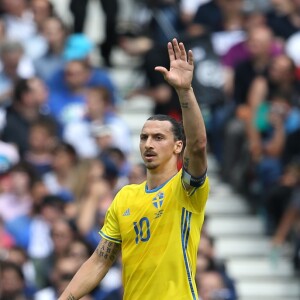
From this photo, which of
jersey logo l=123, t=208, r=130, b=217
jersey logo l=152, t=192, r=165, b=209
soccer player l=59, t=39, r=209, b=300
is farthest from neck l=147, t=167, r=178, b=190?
jersey logo l=123, t=208, r=130, b=217

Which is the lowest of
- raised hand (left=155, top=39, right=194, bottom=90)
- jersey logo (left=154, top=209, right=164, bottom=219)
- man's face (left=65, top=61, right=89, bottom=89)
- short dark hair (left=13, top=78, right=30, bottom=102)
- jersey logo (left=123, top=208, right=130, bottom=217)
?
jersey logo (left=154, top=209, right=164, bottom=219)

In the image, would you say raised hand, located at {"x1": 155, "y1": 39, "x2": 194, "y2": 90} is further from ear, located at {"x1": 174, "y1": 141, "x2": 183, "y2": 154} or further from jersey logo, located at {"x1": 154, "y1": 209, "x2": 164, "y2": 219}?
jersey logo, located at {"x1": 154, "y1": 209, "x2": 164, "y2": 219}

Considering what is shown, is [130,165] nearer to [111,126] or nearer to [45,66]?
[111,126]

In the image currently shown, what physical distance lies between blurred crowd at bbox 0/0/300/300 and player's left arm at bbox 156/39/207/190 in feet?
13.5

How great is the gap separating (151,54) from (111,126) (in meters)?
1.28

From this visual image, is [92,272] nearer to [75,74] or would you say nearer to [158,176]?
[158,176]

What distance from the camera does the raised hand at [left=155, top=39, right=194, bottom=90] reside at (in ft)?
28.3

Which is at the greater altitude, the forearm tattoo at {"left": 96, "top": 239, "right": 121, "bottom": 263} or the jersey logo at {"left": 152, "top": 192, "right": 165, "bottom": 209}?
the jersey logo at {"left": 152, "top": 192, "right": 165, "bottom": 209}

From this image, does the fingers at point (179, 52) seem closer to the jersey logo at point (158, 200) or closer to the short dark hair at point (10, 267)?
the jersey logo at point (158, 200)

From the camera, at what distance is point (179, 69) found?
8.70 meters

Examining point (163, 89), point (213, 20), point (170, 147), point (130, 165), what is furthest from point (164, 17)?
point (170, 147)

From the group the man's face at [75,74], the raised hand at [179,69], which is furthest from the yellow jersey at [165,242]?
the man's face at [75,74]

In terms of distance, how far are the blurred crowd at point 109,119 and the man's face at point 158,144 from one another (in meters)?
3.74

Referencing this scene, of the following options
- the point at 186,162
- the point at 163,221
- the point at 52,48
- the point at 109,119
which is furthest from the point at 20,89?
the point at 186,162
